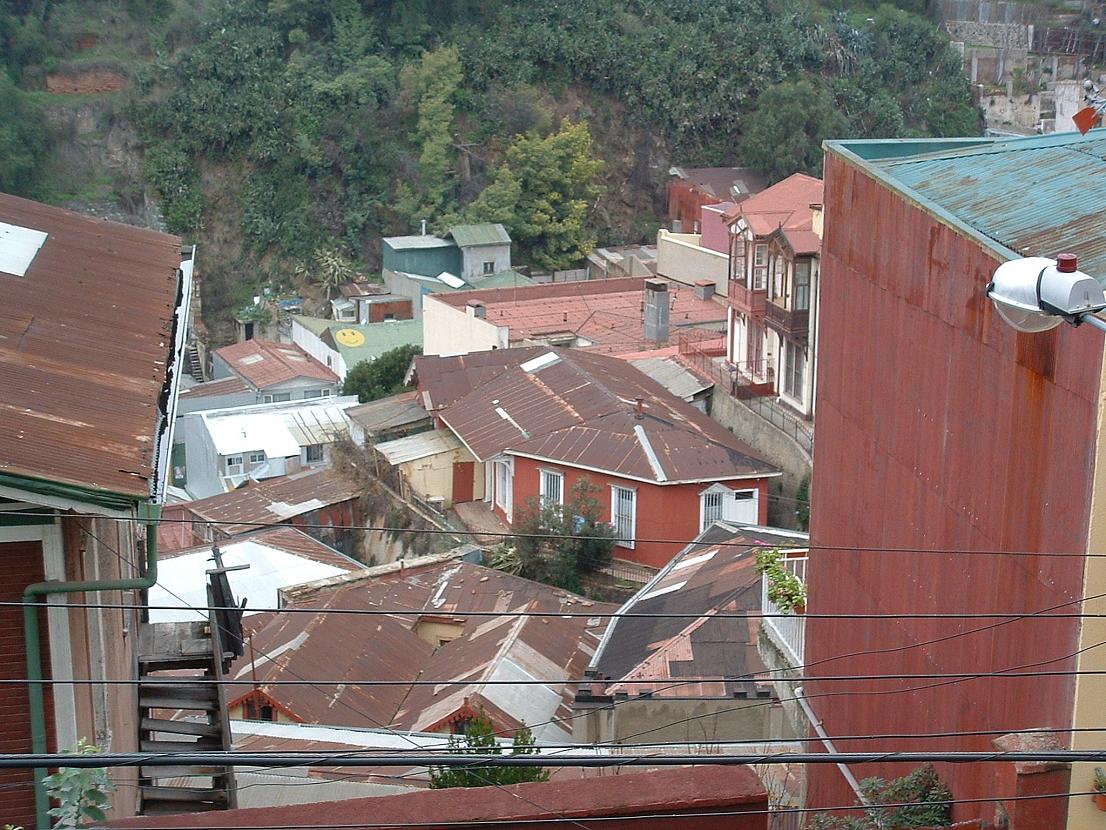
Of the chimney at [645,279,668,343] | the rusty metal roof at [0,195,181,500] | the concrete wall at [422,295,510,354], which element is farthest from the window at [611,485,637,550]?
the rusty metal roof at [0,195,181,500]

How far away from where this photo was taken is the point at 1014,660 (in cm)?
719

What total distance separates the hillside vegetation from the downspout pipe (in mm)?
35818

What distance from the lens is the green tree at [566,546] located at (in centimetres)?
2448

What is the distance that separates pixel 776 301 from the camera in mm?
28219

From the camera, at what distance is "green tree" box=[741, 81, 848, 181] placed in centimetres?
4941

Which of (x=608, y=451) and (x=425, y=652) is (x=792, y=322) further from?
(x=425, y=652)

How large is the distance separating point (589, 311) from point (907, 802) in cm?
2876

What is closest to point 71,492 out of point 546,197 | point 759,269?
point 759,269

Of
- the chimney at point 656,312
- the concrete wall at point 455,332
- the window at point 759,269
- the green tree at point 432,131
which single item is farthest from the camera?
the green tree at point 432,131

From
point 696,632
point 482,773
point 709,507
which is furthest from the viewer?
point 709,507

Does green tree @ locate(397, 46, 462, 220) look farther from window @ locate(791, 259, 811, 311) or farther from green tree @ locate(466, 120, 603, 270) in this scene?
window @ locate(791, 259, 811, 311)

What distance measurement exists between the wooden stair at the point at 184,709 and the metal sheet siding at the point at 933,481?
4.14 m

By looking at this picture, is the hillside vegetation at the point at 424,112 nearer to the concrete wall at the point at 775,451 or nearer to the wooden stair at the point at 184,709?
the concrete wall at the point at 775,451

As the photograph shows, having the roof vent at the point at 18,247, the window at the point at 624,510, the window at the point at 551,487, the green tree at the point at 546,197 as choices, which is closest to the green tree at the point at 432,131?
the green tree at the point at 546,197
